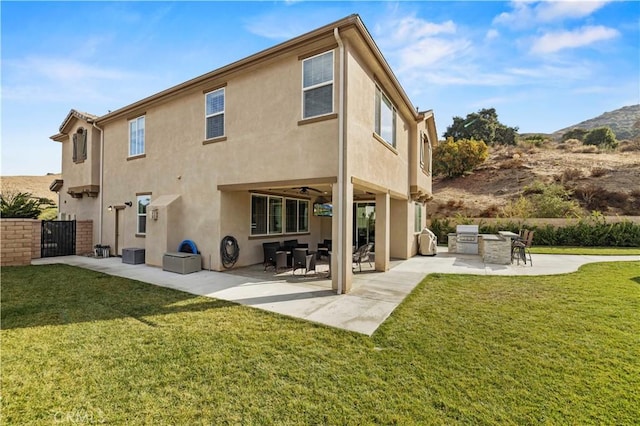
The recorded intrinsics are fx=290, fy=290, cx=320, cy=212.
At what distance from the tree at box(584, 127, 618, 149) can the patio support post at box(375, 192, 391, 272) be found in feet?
165

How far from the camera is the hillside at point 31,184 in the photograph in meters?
46.4

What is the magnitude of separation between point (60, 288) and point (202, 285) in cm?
374

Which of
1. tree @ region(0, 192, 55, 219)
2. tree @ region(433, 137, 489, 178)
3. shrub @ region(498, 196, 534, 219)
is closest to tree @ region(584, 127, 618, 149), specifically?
tree @ region(433, 137, 489, 178)

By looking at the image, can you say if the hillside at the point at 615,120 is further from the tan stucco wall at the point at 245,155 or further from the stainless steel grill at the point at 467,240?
the tan stucco wall at the point at 245,155

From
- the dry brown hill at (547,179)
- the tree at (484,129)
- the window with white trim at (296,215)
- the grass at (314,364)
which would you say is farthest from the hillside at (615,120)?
the grass at (314,364)

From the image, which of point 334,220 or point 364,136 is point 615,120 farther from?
point 334,220

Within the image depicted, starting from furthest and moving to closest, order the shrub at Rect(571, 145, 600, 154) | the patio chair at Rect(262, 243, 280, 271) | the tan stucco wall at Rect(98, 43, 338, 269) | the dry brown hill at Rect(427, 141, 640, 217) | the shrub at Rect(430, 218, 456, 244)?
the shrub at Rect(571, 145, 600, 154)
the dry brown hill at Rect(427, 141, 640, 217)
the shrub at Rect(430, 218, 456, 244)
the patio chair at Rect(262, 243, 280, 271)
the tan stucco wall at Rect(98, 43, 338, 269)

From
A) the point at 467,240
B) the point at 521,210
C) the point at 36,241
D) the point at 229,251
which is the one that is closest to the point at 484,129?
the point at 521,210

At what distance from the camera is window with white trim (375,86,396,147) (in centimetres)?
977

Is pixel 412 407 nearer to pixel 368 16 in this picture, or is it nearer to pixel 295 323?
pixel 295 323

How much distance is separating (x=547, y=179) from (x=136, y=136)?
37.5 meters

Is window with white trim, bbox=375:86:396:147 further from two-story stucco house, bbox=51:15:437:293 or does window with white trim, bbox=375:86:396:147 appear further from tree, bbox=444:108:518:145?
tree, bbox=444:108:518:145

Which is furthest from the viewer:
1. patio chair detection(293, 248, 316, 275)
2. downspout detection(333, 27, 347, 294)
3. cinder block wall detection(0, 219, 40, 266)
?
cinder block wall detection(0, 219, 40, 266)

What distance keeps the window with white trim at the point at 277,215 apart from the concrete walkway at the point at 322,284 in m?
1.85
